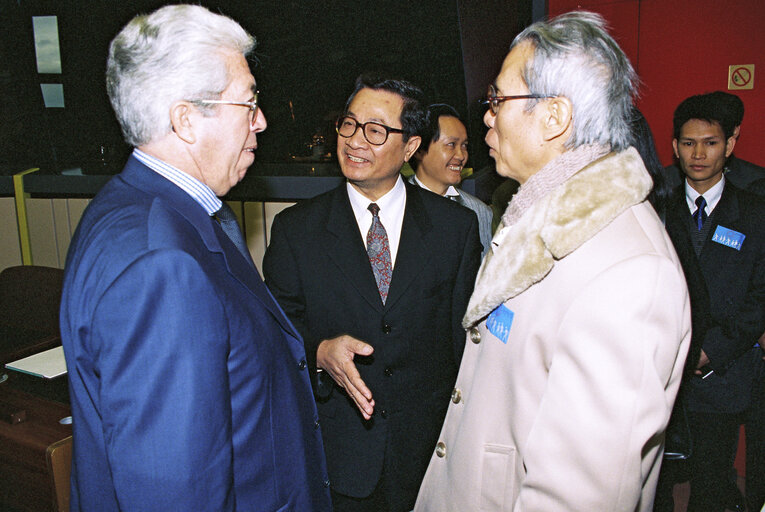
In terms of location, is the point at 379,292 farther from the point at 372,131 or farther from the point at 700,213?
the point at 700,213

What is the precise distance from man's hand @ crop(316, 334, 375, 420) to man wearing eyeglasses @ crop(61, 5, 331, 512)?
266 millimetres

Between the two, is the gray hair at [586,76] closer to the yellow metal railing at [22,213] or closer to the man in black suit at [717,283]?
the man in black suit at [717,283]

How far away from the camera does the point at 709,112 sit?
2.45 metres

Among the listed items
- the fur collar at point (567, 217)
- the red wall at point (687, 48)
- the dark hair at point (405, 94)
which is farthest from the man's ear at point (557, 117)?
the red wall at point (687, 48)

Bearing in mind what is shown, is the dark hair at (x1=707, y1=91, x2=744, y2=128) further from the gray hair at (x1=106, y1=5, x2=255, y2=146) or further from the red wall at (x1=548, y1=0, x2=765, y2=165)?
the gray hair at (x1=106, y1=5, x2=255, y2=146)

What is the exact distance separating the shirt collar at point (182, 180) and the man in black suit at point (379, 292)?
0.67 m

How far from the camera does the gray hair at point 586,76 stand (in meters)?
1.03

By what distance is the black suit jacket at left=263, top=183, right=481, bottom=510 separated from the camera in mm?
1697

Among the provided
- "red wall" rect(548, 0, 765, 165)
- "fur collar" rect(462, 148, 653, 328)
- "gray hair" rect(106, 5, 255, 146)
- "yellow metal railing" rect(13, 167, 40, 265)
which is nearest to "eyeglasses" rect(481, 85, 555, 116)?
"fur collar" rect(462, 148, 653, 328)

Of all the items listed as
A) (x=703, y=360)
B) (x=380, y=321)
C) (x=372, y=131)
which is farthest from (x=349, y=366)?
(x=703, y=360)

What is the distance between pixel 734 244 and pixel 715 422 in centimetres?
86

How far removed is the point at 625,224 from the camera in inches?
37.5

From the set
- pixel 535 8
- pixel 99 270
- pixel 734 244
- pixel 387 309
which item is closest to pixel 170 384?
pixel 99 270

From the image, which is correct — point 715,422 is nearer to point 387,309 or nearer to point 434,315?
point 434,315
